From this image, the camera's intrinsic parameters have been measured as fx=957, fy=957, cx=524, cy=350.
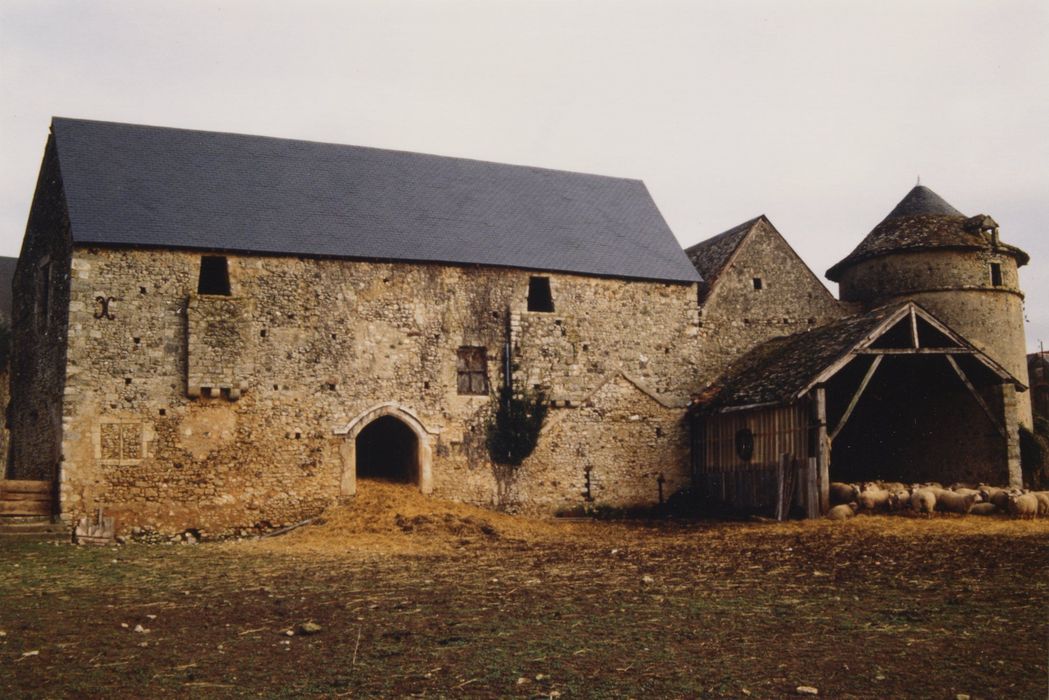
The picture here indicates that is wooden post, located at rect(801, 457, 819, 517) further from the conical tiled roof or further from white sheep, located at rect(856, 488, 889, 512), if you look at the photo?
the conical tiled roof

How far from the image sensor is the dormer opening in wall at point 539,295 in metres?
22.2

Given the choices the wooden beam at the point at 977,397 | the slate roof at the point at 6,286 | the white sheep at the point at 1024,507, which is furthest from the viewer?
the slate roof at the point at 6,286

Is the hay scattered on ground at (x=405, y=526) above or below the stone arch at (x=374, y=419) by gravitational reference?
below

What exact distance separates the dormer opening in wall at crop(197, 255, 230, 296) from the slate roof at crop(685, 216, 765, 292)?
11.6 metres

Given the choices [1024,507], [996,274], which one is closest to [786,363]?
[1024,507]

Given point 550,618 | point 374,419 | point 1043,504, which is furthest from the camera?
point 374,419

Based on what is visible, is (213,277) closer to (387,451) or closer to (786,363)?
(387,451)

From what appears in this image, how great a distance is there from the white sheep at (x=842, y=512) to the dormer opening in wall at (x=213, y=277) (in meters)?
12.7

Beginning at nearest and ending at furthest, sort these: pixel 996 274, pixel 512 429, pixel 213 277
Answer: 1. pixel 213 277
2. pixel 512 429
3. pixel 996 274

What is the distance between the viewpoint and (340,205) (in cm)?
2173

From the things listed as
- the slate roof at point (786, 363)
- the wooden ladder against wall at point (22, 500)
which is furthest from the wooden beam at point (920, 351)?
the wooden ladder against wall at point (22, 500)

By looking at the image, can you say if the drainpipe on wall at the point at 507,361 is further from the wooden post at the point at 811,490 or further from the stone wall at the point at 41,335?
the stone wall at the point at 41,335

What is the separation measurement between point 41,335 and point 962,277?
21.6 meters

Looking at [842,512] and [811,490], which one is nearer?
[842,512]
